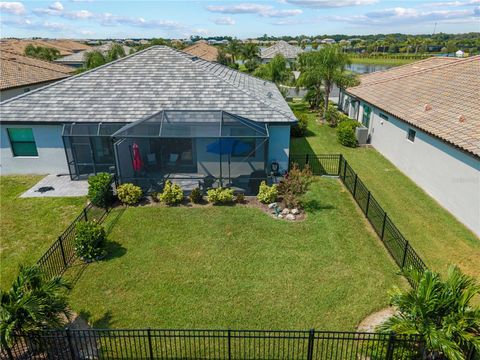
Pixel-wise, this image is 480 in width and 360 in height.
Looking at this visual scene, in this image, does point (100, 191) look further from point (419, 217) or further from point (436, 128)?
point (436, 128)

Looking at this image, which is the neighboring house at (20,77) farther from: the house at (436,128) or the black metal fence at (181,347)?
the house at (436,128)

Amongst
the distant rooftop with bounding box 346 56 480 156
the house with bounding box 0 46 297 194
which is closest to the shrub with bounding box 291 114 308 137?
the distant rooftop with bounding box 346 56 480 156

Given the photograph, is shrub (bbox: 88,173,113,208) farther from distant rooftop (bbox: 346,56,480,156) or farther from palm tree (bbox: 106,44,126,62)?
palm tree (bbox: 106,44,126,62)

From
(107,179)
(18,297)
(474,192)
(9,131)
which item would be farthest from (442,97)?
(9,131)

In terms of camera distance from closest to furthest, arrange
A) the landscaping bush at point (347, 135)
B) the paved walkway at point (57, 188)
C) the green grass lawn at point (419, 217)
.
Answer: the green grass lawn at point (419, 217), the paved walkway at point (57, 188), the landscaping bush at point (347, 135)

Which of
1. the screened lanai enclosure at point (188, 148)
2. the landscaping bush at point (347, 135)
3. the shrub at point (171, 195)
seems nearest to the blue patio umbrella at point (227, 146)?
the screened lanai enclosure at point (188, 148)

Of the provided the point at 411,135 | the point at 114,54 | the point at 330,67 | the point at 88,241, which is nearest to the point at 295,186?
the point at 88,241
